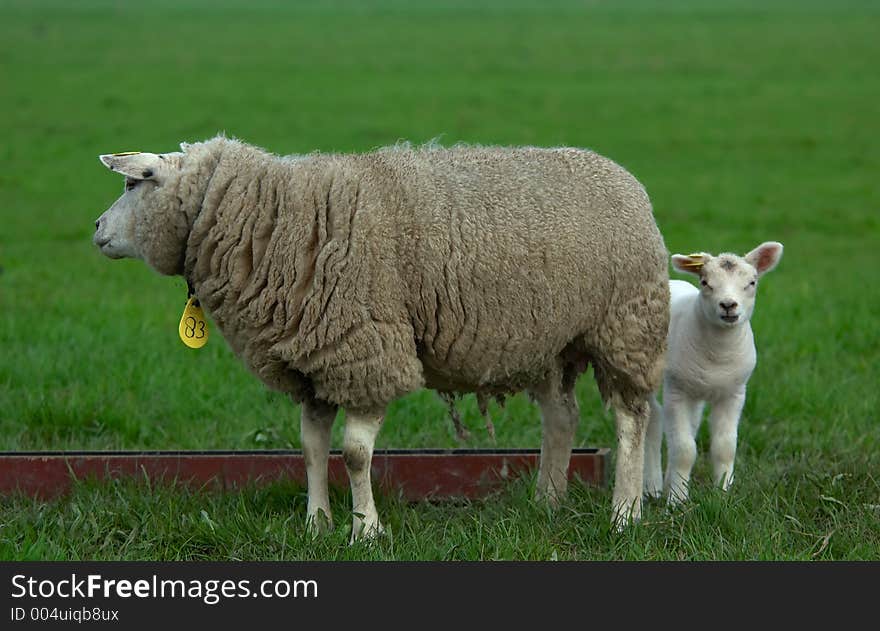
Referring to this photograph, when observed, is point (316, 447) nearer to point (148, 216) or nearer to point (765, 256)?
point (148, 216)

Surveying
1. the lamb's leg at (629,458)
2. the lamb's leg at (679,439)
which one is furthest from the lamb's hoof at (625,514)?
the lamb's leg at (679,439)

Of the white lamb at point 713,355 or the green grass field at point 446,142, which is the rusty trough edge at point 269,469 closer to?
the green grass field at point 446,142

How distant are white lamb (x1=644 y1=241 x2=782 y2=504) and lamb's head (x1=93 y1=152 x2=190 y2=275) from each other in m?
2.00

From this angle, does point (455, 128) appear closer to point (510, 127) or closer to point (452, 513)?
point (510, 127)

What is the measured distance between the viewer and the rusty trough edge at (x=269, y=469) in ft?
19.2

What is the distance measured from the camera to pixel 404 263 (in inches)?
199

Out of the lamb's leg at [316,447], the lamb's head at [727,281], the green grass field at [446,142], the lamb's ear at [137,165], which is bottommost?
the green grass field at [446,142]

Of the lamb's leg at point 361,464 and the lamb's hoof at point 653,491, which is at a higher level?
the lamb's leg at point 361,464

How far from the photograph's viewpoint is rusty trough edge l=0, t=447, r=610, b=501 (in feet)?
19.2

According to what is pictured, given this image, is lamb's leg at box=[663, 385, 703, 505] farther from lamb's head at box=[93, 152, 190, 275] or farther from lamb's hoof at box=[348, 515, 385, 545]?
lamb's head at box=[93, 152, 190, 275]

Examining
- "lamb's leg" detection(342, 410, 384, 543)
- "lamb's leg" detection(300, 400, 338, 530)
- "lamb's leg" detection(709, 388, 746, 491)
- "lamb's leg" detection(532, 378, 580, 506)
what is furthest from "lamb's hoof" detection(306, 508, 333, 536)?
"lamb's leg" detection(709, 388, 746, 491)

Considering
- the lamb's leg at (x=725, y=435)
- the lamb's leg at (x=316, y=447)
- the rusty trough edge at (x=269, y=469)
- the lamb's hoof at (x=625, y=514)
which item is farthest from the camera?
the rusty trough edge at (x=269, y=469)

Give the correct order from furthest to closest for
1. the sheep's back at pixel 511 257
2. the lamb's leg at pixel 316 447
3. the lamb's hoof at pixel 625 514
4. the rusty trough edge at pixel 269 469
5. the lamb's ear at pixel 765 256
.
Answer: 1. the rusty trough edge at pixel 269 469
2. the lamb's ear at pixel 765 256
3. the lamb's leg at pixel 316 447
4. the lamb's hoof at pixel 625 514
5. the sheep's back at pixel 511 257

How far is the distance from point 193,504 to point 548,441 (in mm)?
1482
